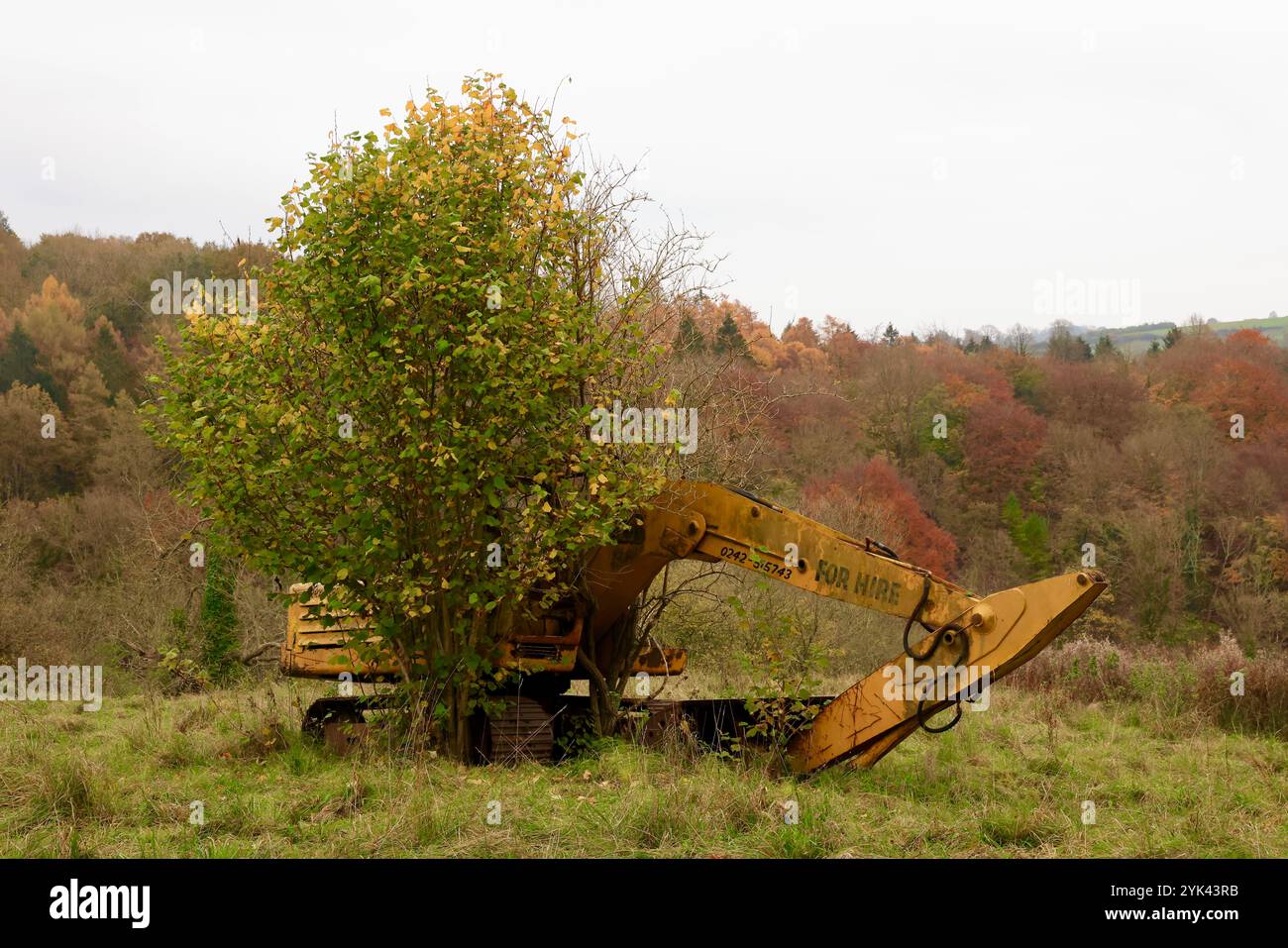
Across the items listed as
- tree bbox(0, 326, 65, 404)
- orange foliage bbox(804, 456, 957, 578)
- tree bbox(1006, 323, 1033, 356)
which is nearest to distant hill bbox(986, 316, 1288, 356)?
tree bbox(1006, 323, 1033, 356)

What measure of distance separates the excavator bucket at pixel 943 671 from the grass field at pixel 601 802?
12.7 inches

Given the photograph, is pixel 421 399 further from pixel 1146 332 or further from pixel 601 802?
pixel 1146 332

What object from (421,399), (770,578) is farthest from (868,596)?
(421,399)

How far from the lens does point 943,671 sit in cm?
870

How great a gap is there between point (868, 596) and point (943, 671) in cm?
76

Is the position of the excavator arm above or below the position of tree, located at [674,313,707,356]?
below

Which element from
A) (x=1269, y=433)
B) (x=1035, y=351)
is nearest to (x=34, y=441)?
(x=1269, y=433)

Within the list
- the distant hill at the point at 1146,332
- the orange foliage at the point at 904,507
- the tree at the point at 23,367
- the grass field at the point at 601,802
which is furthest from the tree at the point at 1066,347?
the grass field at the point at 601,802

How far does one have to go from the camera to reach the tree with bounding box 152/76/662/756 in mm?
8719

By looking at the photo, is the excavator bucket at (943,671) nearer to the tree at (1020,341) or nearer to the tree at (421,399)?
the tree at (421,399)

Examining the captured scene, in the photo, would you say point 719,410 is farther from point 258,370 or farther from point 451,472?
point 258,370

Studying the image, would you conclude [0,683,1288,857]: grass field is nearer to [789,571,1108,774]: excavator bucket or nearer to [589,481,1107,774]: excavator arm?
[789,571,1108,774]: excavator bucket

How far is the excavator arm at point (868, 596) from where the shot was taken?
27.6ft
